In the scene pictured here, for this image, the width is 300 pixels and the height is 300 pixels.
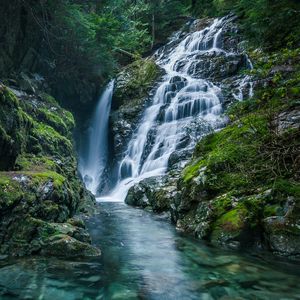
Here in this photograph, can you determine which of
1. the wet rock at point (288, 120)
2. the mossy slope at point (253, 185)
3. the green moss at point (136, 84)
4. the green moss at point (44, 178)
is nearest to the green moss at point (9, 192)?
the green moss at point (44, 178)

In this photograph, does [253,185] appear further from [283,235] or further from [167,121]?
[167,121]

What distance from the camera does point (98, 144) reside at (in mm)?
20094

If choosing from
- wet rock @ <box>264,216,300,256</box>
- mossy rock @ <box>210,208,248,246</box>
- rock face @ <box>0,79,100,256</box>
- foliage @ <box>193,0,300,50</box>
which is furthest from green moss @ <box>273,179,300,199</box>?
rock face @ <box>0,79,100,256</box>

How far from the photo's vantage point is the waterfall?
1904 centimetres

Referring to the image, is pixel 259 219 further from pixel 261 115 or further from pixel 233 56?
pixel 233 56

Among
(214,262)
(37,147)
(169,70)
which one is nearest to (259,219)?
(214,262)

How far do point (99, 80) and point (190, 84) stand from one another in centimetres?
527

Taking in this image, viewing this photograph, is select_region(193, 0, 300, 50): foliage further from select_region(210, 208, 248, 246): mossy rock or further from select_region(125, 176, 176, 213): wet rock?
select_region(125, 176, 176, 213): wet rock

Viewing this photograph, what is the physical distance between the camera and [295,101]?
812 centimetres

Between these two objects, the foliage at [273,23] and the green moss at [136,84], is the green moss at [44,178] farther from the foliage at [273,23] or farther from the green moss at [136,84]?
the green moss at [136,84]

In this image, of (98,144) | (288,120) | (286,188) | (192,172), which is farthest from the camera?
(98,144)

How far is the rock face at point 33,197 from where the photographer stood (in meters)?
5.62

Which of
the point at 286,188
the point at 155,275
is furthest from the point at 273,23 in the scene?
the point at 155,275

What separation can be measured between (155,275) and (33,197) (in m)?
2.74
